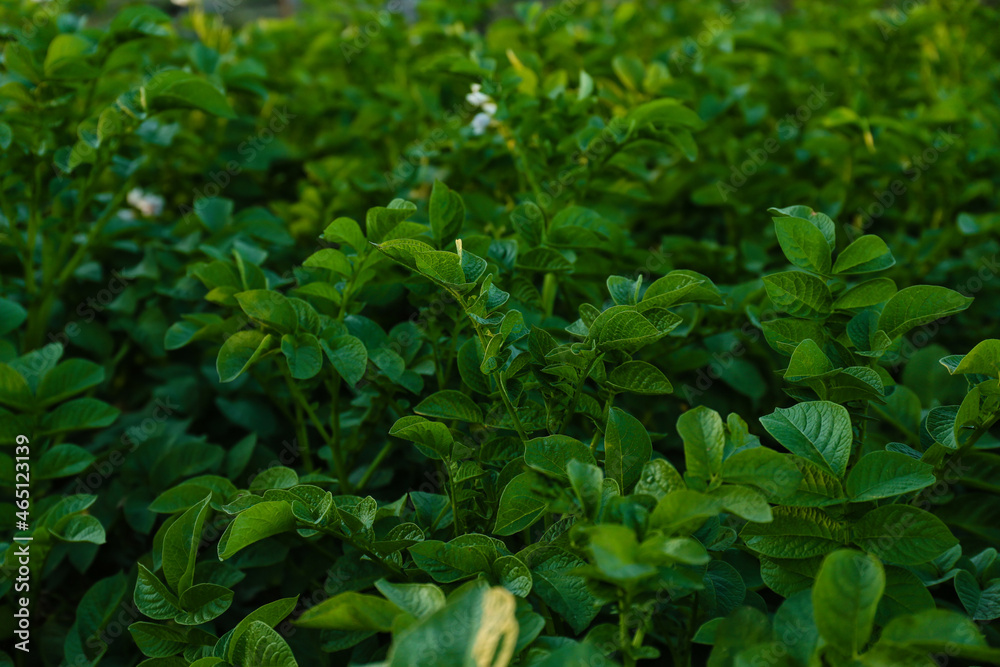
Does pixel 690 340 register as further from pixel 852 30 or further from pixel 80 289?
pixel 852 30

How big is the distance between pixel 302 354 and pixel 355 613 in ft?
1.16

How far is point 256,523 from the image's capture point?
728 mm

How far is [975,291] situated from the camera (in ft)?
5.07

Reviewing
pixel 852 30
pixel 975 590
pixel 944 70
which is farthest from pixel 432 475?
pixel 944 70

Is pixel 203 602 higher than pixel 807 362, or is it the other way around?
pixel 807 362

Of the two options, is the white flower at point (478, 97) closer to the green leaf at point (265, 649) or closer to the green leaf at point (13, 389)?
the green leaf at point (13, 389)

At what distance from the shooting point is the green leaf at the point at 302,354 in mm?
878

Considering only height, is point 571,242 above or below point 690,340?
above

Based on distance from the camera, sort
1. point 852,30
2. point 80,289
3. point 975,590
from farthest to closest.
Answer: point 852,30
point 80,289
point 975,590

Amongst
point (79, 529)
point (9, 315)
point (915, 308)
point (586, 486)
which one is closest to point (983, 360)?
point (915, 308)

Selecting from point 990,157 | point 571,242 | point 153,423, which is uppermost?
point 571,242

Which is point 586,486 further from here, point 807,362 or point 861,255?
point 861,255

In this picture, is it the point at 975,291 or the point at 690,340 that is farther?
the point at 975,291

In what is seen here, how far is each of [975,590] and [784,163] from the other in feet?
4.10
